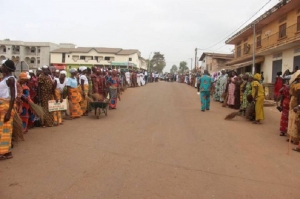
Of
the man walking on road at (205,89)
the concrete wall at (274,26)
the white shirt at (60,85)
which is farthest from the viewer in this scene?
the concrete wall at (274,26)

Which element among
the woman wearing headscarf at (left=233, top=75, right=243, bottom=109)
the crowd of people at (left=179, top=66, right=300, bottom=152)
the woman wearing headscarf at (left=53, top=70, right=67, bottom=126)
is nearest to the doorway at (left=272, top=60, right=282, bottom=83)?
the crowd of people at (left=179, top=66, right=300, bottom=152)

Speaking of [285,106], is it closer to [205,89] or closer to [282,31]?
[205,89]

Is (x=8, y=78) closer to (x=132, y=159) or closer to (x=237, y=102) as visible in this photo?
(x=132, y=159)

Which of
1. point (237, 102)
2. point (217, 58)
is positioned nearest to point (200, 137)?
point (237, 102)

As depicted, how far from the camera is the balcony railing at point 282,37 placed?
1824cm

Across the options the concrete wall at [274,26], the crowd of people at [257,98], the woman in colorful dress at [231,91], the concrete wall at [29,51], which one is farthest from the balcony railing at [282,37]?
the concrete wall at [29,51]

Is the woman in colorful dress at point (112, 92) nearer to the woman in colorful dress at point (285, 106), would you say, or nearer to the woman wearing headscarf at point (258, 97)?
the woman wearing headscarf at point (258, 97)

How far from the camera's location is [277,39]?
21406 mm

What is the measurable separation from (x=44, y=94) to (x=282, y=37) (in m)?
18.0

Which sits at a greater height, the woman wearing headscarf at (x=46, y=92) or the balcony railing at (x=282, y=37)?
the balcony railing at (x=282, y=37)

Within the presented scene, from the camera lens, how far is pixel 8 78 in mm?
5301

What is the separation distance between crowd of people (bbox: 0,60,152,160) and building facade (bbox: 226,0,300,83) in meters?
11.7

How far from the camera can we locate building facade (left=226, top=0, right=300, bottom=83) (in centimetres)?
1836

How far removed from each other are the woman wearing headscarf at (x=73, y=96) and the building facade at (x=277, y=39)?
12731 mm
